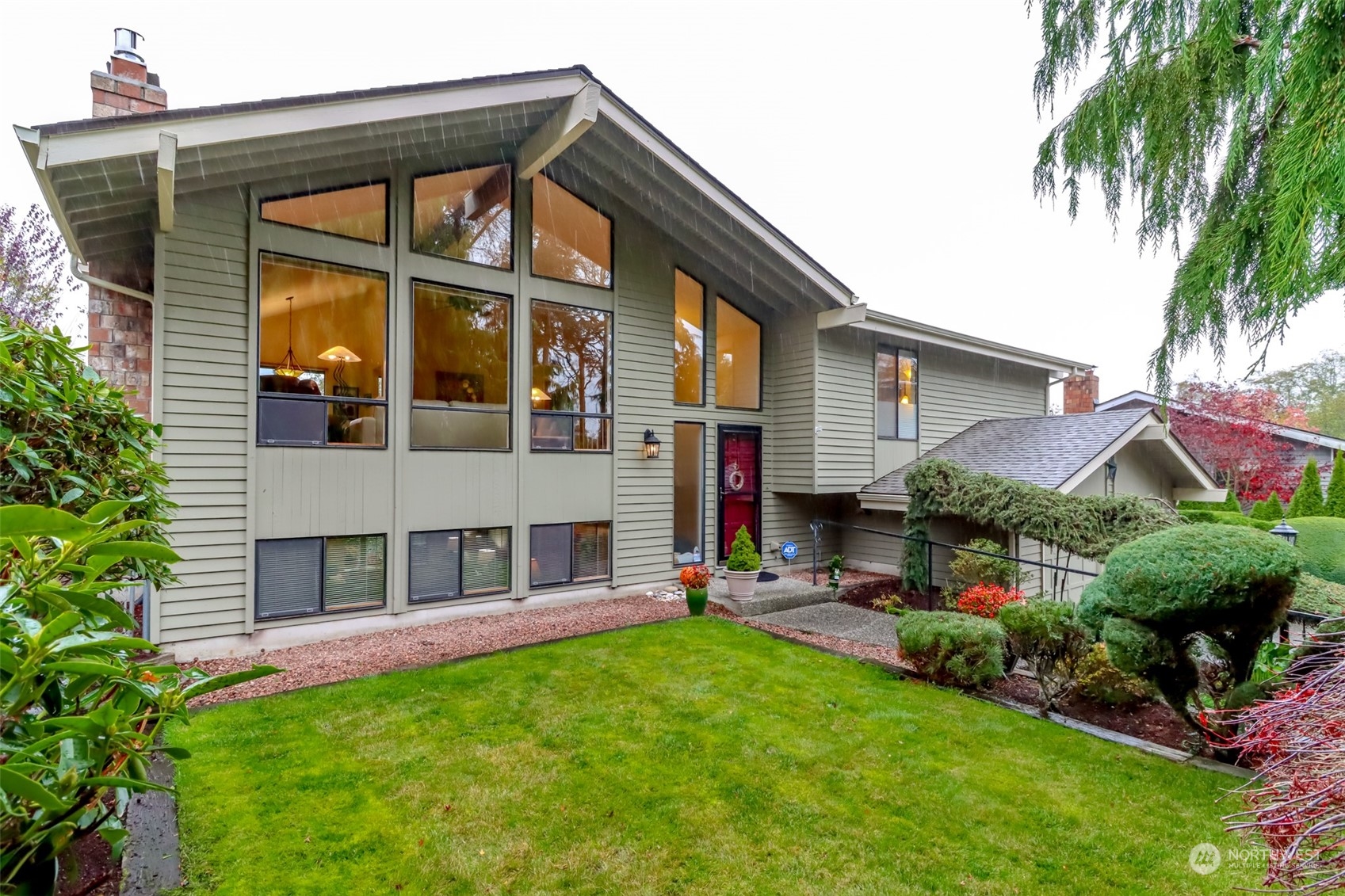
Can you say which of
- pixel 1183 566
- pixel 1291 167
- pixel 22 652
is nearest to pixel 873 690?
pixel 1183 566

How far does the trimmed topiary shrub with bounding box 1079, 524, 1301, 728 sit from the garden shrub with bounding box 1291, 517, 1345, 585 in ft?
25.6

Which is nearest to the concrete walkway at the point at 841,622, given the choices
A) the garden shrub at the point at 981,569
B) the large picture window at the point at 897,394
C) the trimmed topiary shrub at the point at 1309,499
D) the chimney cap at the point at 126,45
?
the garden shrub at the point at 981,569

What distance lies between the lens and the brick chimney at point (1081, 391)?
1366 cm

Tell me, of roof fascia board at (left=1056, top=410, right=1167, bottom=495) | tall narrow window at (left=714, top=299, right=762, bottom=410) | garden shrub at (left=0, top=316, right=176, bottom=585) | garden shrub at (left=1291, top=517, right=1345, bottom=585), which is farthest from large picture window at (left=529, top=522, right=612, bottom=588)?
garden shrub at (left=1291, top=517, right=1345, bottom=585)

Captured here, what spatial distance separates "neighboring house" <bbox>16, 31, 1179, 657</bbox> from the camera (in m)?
5.74

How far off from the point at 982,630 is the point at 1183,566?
5.88 ft

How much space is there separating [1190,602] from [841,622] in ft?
14.1

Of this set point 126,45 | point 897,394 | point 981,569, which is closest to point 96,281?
point 126,45

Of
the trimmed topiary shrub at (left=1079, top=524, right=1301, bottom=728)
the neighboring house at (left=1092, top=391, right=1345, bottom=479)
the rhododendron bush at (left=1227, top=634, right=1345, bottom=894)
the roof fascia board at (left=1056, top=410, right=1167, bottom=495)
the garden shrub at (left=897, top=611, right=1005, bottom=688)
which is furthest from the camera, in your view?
the neighboring house at (left=1092, top=391, right=1345, bottom=479)

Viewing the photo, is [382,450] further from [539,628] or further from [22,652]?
[22,652]

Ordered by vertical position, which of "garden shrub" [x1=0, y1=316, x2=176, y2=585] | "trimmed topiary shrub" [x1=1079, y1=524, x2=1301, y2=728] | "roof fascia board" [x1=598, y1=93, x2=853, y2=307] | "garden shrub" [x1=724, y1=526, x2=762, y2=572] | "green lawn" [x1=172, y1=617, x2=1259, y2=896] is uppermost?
"roof fascia board" [x1=598, y1=93, x2=853, y2=307]

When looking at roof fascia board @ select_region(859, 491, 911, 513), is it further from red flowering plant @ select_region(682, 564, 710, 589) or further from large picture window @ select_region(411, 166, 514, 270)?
large picture window @ select_region(411, 166, 514, 270)

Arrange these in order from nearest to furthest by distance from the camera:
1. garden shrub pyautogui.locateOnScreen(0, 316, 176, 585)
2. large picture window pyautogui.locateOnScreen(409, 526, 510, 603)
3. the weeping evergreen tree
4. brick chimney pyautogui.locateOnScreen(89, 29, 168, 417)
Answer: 1. garden shrub pyautogui.locateOnScreen(0, 316, 176, 585)
2. the weeping evergreen tree
3. brick chimney pyautogui.locateOnScreen(89, 29, 168, 417)
4. large picture window pyautogui.locateOnScreen(409, 526, 510, 603)

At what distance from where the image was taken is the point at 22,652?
1004 mm
